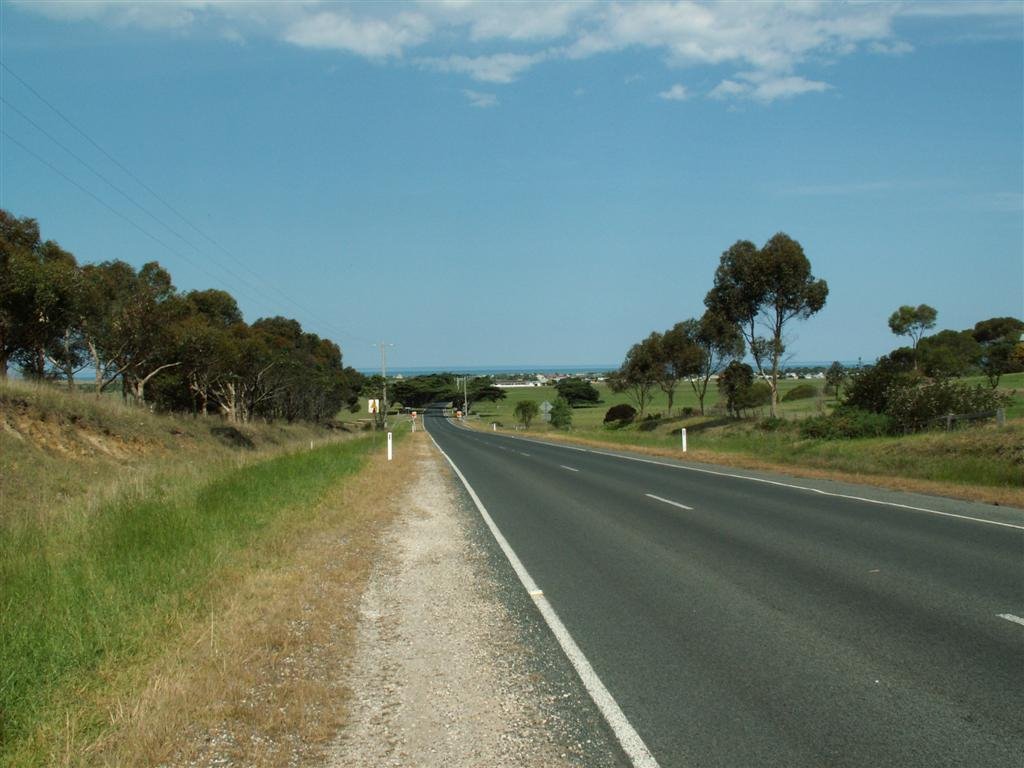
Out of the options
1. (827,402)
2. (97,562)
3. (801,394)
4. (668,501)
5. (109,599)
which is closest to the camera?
(109,599)

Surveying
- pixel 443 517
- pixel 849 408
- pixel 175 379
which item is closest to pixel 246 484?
pixel 443 517

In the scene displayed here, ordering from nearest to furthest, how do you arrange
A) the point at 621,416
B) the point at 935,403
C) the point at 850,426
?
the point at 935,403
the point at 850,426
the point at 621,416

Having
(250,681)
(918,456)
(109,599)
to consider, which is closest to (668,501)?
(918,456)

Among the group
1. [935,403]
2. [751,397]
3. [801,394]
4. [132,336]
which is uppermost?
[132,336]

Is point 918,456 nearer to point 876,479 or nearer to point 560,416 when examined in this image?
point 876,479

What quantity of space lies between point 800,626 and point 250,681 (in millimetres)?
4493

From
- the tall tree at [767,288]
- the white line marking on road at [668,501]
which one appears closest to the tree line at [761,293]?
the tall tree at [767,288]

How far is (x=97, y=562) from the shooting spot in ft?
30.2

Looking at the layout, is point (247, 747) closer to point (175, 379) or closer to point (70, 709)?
point (70, 709)

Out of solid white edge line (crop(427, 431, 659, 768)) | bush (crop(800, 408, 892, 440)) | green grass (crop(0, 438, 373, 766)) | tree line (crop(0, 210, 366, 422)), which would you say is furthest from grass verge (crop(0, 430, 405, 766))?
bush (crop(800, 408, 892, 440))

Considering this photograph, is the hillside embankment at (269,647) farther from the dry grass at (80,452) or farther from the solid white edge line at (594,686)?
the dry grass at (80,452)

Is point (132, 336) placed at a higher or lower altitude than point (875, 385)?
higher

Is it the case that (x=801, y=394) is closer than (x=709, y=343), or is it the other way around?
(x=709, y=343)

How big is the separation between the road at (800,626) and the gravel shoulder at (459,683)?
0.39 metres
